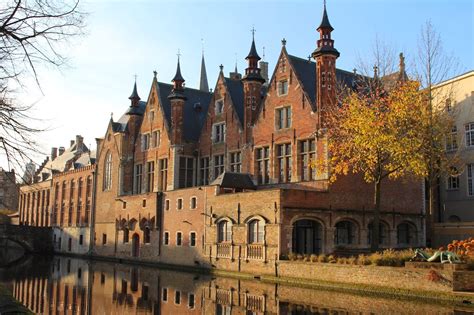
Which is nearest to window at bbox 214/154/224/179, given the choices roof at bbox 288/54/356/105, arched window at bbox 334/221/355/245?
roof at bbox 288/54/356/105

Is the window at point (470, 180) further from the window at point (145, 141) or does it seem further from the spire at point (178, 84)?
the window at point (145, 141)

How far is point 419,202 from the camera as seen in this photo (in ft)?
121

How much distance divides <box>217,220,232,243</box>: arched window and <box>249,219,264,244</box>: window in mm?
2155

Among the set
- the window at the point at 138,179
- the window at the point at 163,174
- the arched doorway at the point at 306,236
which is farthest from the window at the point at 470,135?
the window at the point at 138,179

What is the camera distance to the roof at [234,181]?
35938 mm

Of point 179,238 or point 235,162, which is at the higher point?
point 235,162

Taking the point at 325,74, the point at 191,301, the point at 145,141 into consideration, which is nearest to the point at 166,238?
the point at 145,141

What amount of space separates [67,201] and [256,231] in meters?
36.7

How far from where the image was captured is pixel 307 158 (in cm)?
3378

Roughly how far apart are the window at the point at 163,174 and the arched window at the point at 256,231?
1459cm

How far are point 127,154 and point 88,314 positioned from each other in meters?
31.7

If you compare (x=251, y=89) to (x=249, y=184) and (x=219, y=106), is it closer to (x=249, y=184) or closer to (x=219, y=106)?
(x=219, y=106)

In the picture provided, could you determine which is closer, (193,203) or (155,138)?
(193,203)

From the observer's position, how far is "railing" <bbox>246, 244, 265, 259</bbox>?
30.8 metres
